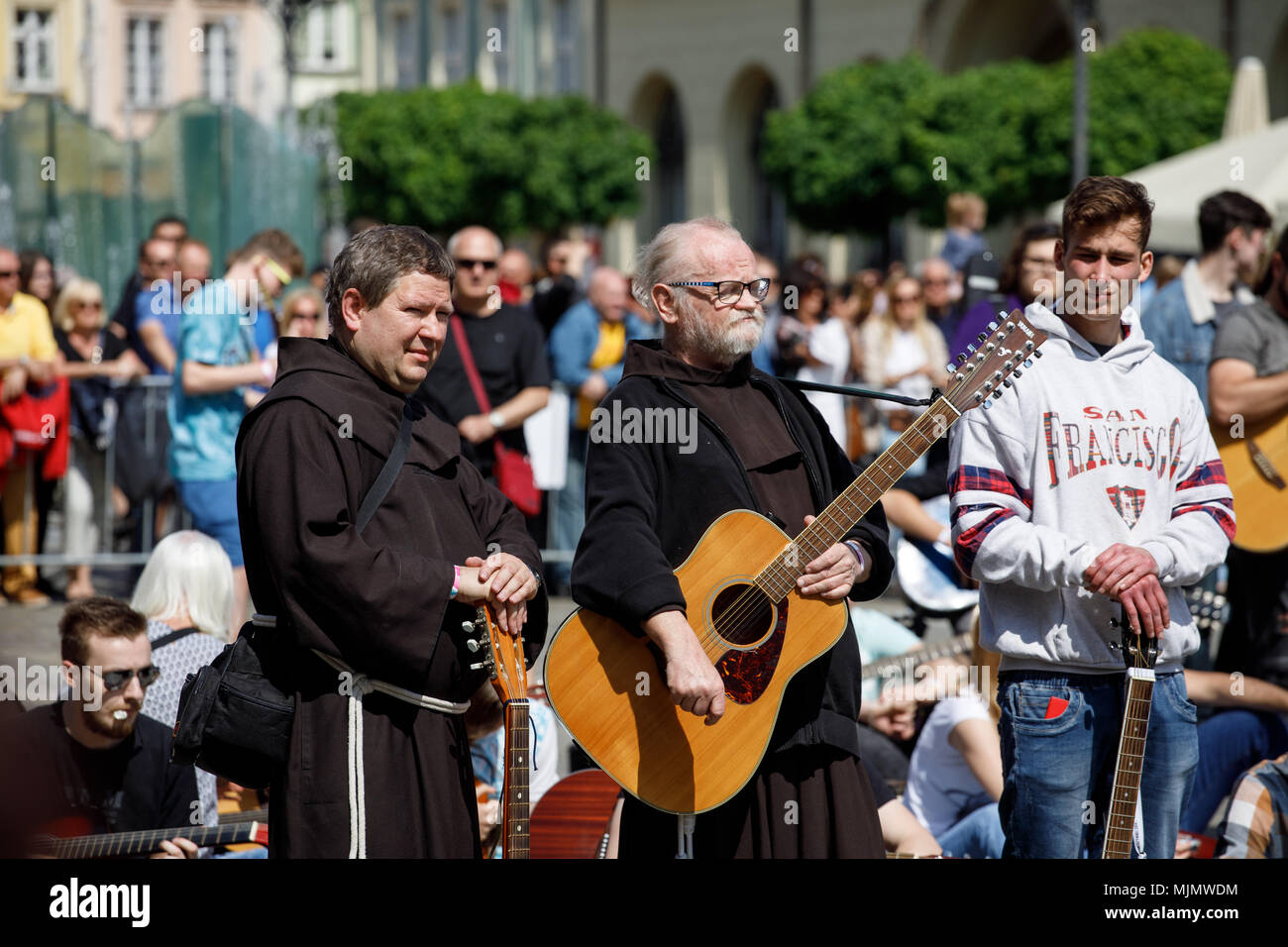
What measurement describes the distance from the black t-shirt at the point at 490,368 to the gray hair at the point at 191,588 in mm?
2005

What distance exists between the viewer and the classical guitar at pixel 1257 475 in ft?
20.7

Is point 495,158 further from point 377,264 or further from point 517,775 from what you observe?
point 517,775

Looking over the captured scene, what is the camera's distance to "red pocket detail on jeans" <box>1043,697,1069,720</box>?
4.42 meters

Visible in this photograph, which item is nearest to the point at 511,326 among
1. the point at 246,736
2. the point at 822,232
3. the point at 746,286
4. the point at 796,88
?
the point at 746,286

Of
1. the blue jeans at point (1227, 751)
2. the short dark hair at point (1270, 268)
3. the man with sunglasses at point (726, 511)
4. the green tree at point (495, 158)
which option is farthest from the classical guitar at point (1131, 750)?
the green tree at point (495, 158)

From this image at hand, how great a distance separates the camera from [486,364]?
8383 millimetres

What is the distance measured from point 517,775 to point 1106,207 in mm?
1973

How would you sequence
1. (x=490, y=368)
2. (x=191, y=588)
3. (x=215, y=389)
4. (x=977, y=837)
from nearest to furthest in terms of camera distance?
(x=977, y=837), (x=191, y=588), (x=215, y=389), (x=490, y=368)

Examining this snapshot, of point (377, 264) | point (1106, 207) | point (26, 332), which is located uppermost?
point (1106, 207)

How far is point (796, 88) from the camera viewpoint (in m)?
45.2

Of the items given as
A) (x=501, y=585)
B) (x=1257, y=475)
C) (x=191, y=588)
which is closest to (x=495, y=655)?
(x=501, y=585)

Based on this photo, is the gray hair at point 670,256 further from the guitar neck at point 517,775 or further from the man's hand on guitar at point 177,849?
the man's hand on guitar at point 177,849

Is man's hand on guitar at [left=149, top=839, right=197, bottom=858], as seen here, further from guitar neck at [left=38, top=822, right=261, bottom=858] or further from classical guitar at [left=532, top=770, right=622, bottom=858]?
classical guitar at [left=532, top=770, right=622, bottom=858]

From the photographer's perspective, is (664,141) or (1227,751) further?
(664,141)
